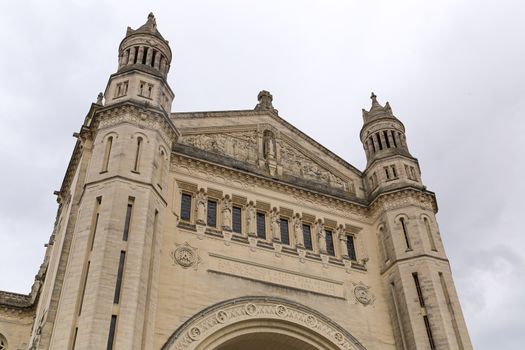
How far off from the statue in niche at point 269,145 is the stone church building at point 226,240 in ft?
0.22

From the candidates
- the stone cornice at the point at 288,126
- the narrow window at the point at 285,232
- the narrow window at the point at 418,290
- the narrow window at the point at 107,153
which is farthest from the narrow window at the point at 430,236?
the narrow window at the point at 107,153

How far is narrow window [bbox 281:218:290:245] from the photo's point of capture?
2331cm

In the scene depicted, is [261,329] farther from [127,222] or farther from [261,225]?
[127,222]

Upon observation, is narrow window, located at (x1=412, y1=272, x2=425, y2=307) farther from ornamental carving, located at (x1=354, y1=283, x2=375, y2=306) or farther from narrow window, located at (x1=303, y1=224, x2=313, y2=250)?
narrow window, located at (x1=303, y1=224, x2=313, y2=250)

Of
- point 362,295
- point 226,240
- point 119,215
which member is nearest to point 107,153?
point 119,215

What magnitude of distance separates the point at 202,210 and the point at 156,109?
176 inches

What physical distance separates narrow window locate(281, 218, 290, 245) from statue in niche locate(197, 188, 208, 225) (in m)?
3.74

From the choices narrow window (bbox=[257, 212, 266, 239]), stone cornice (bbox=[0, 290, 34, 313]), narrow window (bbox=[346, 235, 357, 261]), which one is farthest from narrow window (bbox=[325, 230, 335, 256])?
stone cornice (bbox=[0, 290, 34, 313])

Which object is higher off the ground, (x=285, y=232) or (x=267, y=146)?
(x=267, y=146)

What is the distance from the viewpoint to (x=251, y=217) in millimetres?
22844

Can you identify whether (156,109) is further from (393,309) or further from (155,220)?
(393,309)

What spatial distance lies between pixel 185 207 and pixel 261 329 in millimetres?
5776

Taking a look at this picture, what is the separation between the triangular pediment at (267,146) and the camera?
24766mm

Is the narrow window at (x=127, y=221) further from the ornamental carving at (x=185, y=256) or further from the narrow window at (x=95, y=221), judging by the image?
the ornamental carving at (x=185, y=256)
